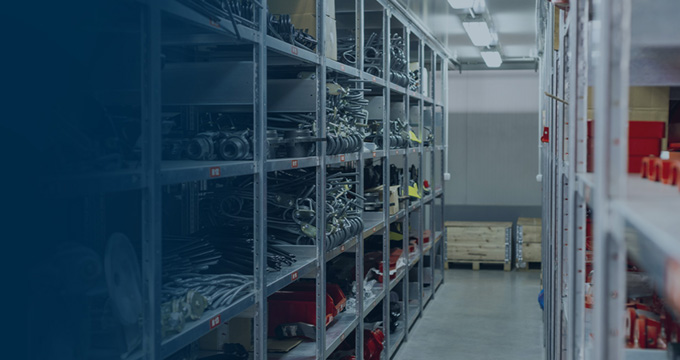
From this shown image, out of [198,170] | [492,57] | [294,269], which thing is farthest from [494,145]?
[198,170]

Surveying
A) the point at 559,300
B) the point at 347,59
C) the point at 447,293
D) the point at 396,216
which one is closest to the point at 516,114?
the point at 447,293

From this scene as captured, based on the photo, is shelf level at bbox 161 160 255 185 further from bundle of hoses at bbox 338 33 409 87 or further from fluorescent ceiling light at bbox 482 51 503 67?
fluorescent ceiling light at bbox 482 51 503 67

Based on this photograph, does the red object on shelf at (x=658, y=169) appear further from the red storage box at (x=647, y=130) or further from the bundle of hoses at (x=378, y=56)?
the bundle of hoses at (x=378, y=56)

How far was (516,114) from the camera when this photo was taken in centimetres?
1333

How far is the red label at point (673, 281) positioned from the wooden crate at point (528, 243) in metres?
11.1

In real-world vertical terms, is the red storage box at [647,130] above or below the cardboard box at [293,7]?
below

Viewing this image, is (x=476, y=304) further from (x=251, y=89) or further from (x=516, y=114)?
(x=251, y=89)

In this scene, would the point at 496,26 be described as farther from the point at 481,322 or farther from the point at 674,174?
the point at 674,174

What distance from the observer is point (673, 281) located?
1263mm

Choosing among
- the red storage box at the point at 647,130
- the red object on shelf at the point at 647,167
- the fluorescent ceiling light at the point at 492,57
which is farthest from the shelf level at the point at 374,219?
the fluorescent ceiling light at the point at 492,57

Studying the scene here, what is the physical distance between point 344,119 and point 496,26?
470 cm

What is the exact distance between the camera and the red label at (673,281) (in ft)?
3.90

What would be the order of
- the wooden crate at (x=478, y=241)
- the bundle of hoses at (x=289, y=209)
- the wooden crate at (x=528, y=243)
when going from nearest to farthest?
the bundle of hoses at (x=289, y=209), the wooden crate at (x=528, y=243), the wooden crate at (x=478, y=241)

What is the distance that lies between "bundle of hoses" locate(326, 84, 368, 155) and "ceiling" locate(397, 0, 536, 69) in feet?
5.39
